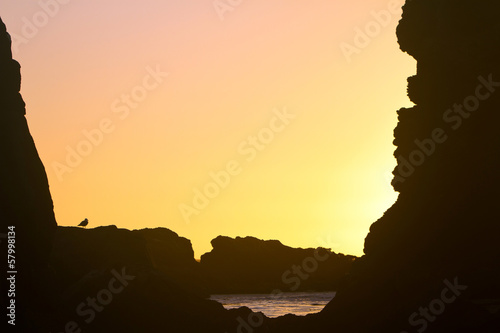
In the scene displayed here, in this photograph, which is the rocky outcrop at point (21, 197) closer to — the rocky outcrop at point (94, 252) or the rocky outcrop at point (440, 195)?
the rocky outcrop at point (94, 252)

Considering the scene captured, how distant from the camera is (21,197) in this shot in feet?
145

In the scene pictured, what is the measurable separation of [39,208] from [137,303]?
1090 centimetres

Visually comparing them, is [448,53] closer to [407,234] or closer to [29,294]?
[407,234]

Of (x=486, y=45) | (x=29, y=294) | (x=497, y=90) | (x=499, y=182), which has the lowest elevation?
(x=29, y=294)

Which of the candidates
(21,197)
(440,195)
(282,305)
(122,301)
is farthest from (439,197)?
(282,305)

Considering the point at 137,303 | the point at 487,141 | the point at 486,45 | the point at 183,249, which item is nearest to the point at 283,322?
the point at 137,303

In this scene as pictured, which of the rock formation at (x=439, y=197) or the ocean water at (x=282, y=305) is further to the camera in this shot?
the ocean water at (x=282, y=305)

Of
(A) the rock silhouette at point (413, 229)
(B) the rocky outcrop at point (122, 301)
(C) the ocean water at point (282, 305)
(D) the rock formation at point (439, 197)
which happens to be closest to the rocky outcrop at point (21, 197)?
(A) the rock silhouette at point (413, 229)

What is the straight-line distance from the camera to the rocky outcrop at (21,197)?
138ft

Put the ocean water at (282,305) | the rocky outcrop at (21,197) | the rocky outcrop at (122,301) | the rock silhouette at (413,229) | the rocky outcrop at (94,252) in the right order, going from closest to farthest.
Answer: the rocky outcrop at (21,197) → the rock silhouette at (413,229) → the rocky outcrop at (122,301) → the rocky outcrop at (94,252) → the ocean water at (282,305)

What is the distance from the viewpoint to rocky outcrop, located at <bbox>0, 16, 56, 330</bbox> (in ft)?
138

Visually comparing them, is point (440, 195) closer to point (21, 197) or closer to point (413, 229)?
point (413, 229)

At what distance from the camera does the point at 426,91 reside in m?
55.9

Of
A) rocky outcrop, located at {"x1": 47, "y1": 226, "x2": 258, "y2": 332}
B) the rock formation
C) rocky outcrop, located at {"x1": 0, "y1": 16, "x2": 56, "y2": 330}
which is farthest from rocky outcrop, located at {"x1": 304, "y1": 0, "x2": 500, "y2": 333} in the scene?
rocky outcrop, located at {"x1": 0, "y1": 16, "x2": 56, "y2": 330}
